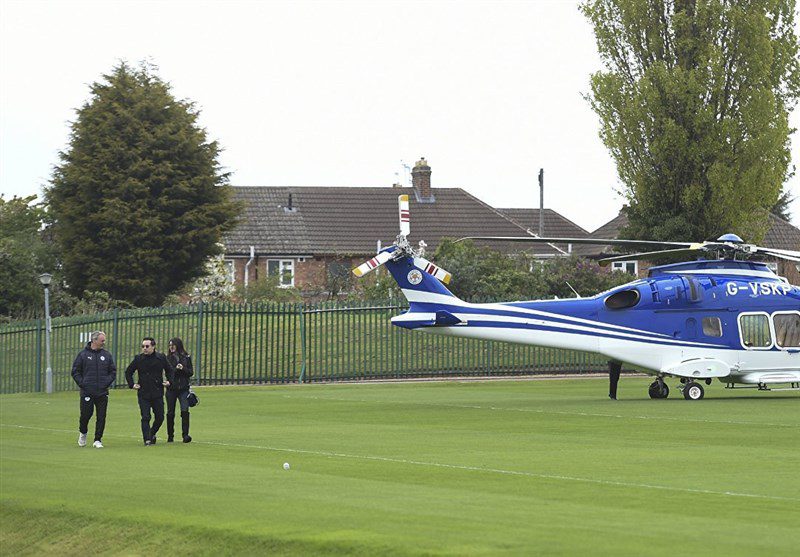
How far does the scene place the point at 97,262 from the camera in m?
54.3

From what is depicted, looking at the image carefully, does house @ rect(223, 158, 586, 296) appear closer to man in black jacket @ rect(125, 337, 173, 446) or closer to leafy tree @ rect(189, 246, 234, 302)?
leafy tree @ rect(189, 246, 234, 302)

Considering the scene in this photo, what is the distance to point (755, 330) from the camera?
3198cm

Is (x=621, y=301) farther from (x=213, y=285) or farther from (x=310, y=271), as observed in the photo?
(x=310, y=271)

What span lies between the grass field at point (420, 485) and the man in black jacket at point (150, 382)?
397 millimetres

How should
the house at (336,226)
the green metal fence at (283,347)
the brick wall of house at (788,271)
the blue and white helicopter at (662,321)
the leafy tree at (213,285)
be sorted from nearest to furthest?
the blue and white helicopter at (662,321), the green metal fence at (283,347), the leafy tree at (213,285), the house at (336,226), the brick wall of house at (788,271)

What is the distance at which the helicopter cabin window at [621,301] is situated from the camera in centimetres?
3175

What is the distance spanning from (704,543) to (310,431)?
13141 mm

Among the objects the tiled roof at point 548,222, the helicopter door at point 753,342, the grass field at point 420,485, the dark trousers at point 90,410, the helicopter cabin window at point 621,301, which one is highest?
the tiled roof at point 548,222

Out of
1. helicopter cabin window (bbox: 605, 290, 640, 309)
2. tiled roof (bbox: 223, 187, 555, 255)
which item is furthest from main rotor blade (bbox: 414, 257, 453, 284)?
tiled roof (bbox: 223, 187, 555, 255)

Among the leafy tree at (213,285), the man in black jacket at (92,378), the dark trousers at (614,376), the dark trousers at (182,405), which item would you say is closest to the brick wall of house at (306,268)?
the leafy tree at (213,285)

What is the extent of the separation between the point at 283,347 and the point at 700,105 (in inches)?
623

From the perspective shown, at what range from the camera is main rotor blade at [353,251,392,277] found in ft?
92.7

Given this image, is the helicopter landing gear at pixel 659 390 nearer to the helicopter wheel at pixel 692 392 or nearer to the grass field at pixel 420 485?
the helicopter wheel at pixel 692 392

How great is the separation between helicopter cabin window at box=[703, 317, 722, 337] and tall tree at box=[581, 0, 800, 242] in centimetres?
1634
